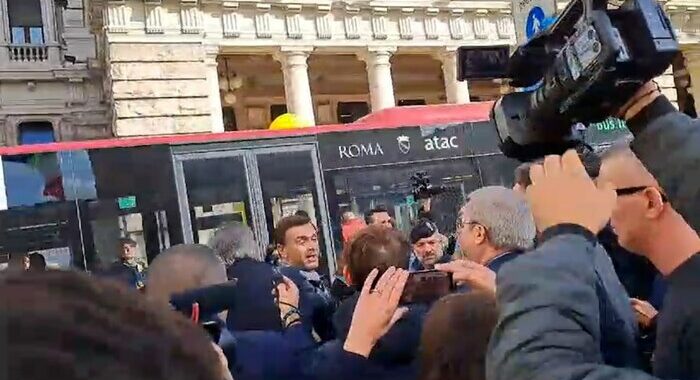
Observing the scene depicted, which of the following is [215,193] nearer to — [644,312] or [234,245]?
[234,245]

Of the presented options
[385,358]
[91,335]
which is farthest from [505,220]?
[91,335]

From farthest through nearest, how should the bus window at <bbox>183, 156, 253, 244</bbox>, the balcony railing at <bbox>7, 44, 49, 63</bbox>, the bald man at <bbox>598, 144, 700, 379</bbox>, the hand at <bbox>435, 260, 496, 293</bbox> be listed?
1. the balcony railing at <bbox>7, 44, 49, 63</bbox>
2. the bus window at <bbox>183, 156, 253, 244</bbox>
3. the hand at <bbox>435, 260, 496, 293</bbox>
4. the bald man at <bbox>598, 144, 700, 379</bbox>

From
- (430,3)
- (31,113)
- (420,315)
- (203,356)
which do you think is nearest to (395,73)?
(430,3)

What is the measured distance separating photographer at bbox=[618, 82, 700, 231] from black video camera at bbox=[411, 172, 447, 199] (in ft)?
30.7

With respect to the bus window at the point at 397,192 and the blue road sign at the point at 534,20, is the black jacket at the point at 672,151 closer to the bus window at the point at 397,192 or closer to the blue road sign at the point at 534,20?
the blue road sign at the point at 534,20

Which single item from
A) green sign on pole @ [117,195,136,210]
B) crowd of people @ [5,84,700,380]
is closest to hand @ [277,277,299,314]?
crowd of people @ [5,84,700,380]

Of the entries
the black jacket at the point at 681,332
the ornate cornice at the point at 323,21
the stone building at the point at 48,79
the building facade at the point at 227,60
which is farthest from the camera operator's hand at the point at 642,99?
the stone building at the point at 48,79

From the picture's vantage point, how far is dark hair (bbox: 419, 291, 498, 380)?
209 centimetres

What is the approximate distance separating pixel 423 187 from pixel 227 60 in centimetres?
1163

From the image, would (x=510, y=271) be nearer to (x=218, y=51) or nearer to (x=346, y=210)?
(x=346, y=210)

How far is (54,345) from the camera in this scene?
765mm

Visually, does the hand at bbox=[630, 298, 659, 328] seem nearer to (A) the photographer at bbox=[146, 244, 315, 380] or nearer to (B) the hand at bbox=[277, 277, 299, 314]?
(A) the photographer at bbox=[146, 244, 315, 380]

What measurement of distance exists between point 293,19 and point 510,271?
16.9 m

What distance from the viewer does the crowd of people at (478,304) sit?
2.65ft
